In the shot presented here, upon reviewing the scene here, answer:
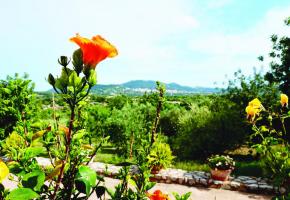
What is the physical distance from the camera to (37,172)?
3.84ft

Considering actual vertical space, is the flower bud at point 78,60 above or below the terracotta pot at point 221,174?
above

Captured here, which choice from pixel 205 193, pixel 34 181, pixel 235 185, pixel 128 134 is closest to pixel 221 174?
pixel 235 185

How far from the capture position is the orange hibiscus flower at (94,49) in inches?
40.5

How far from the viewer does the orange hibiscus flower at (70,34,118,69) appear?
40.5 inches

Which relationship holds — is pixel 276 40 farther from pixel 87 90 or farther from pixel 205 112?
pixel 87 90

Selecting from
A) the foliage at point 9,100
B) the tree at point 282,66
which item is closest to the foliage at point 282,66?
the tree at point 282,66

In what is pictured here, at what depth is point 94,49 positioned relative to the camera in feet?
3.44

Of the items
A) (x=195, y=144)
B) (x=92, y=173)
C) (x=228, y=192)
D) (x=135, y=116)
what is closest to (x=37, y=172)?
(x=92, y=173)

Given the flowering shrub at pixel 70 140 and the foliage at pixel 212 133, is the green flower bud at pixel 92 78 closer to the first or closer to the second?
the flowering shrub at pixel 70 140

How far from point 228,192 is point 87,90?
24.0 ft

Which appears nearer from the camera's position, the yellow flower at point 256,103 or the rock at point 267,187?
the yellow flower at point 256,103

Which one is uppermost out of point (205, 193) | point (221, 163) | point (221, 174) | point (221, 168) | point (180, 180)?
point (221, 163)

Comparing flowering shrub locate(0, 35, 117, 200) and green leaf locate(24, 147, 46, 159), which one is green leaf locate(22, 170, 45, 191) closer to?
flowering shrub locate(0, 35, 117, 200)

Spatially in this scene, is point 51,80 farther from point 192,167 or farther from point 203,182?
point 192,167
